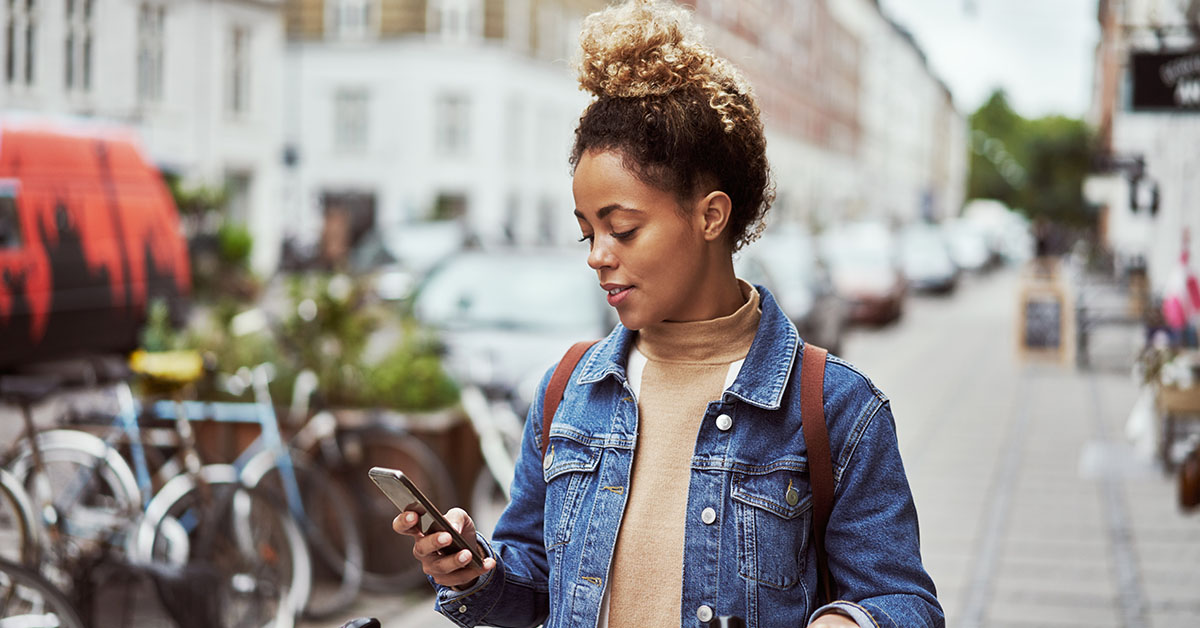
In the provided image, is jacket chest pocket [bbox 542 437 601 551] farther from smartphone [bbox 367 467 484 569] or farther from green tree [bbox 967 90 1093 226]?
green tree [bbox 967 90 1093 226]

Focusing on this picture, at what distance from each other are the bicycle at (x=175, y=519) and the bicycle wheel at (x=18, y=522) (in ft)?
0.56

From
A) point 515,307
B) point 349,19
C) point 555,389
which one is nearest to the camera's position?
point 555,389

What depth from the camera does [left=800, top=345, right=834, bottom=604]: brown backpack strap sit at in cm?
187

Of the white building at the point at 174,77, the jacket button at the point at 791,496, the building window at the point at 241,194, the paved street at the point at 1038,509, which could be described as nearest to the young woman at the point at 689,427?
the jacket button at the point at 791,496

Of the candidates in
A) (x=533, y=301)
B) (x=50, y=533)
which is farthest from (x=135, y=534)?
(x=533, y=301)

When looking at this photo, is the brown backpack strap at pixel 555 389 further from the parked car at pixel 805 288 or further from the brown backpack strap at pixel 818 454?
the parked car at pixel 805 288

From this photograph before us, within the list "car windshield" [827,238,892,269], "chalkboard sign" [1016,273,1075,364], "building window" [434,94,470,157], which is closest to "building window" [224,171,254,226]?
"building window" [434,94,470,157]

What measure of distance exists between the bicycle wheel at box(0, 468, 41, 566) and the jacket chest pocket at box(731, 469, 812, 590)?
134 inches

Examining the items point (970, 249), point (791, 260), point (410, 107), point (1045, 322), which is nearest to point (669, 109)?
point (791, 260)

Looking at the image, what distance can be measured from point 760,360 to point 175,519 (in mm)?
3612

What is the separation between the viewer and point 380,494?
20.0 ft

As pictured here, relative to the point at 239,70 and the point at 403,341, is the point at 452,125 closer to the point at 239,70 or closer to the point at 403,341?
the point at 239,70

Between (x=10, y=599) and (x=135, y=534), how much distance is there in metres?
1.22

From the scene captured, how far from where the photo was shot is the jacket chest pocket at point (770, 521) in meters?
1.87
